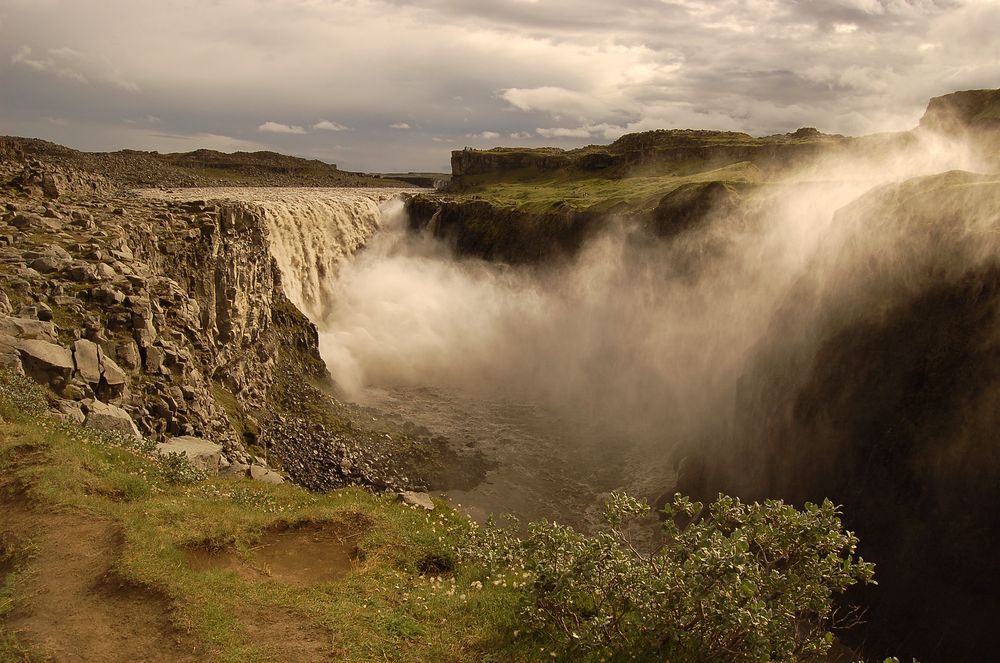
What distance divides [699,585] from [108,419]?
13176 mm

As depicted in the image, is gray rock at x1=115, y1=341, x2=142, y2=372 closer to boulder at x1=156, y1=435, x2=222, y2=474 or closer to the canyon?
the canyon

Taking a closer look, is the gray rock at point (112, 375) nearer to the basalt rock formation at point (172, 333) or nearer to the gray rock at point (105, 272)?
the basalt rock formation at point (172, 333)

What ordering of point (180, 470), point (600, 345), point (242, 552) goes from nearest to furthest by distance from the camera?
point (242, 552) < point (180, 470) < point (600, 345)

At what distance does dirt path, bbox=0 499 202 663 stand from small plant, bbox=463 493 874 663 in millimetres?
4714

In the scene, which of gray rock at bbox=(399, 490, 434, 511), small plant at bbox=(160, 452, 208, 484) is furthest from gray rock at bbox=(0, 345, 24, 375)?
gray rock at bbox=(399, 490, 434, 511)

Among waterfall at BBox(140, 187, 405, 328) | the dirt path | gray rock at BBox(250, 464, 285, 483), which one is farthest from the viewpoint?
waterfall at BBox(140, 187, 405, 328)

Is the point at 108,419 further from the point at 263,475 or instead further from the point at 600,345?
the point at 600,345

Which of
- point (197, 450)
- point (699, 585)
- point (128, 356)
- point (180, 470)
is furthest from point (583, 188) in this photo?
point (699, 585)

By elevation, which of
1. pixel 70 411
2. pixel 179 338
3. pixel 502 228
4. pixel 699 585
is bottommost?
pixel 70 411

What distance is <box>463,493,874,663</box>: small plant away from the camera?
22.2ft

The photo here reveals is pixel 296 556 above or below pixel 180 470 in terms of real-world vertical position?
below

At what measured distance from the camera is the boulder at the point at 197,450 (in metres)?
15.2

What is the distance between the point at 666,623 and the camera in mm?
7344

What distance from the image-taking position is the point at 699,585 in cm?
680
